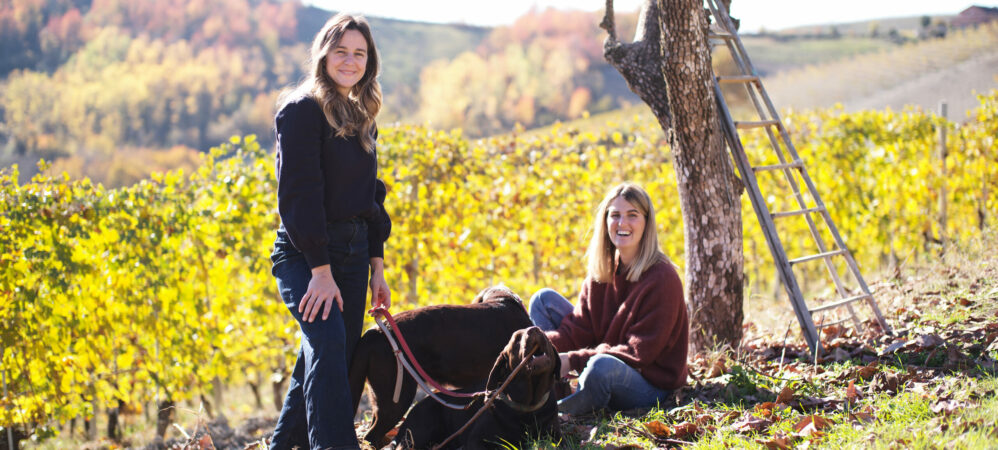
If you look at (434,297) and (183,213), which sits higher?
(183,213)

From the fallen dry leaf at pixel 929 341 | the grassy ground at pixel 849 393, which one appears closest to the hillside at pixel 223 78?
the grassy ground at pixel 849 393

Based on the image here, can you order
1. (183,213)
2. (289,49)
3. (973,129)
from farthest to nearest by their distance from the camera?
(289,49)
(973,129)
(183,213)

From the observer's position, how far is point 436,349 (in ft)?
10.2

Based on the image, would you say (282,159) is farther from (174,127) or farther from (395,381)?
(174,127)

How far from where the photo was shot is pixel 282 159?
2664 mm

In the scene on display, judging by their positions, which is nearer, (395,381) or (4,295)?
(395,381)

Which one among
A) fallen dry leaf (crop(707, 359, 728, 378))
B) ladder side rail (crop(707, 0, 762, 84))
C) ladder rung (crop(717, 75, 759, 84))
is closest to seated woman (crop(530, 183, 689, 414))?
fallen dry leaf (crop(707, 359, 728, 378))

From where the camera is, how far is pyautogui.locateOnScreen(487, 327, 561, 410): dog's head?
2.76m

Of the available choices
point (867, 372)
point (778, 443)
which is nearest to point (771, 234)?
point (867, 372)

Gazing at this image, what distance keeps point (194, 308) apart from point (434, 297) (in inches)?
85.0

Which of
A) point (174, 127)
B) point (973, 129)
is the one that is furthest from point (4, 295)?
point (174, 127)

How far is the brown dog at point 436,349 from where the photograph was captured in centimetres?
297

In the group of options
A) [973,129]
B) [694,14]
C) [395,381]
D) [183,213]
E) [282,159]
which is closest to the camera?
[282,159]

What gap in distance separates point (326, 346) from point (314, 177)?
660 millimetres
